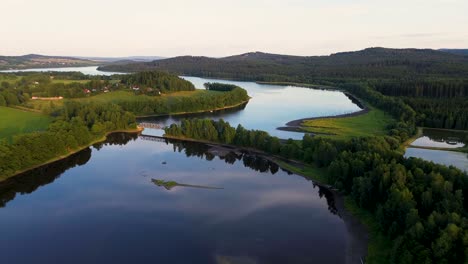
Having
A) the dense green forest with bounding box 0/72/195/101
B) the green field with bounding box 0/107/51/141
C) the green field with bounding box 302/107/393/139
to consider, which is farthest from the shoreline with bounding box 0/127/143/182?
the dense green forest with bounding box 0/72/195/101

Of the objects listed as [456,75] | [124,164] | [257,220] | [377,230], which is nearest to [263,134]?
[124,164]

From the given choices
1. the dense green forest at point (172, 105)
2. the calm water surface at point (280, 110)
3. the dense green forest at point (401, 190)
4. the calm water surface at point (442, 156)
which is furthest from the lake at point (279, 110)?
the dense green forest at point (401, 190)

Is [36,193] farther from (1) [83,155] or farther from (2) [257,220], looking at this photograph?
(2) [257,220]

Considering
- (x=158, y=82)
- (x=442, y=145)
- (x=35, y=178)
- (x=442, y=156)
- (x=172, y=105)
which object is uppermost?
(x=158, y=82)

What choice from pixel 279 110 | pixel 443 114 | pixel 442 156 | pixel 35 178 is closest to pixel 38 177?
pixel 35 178

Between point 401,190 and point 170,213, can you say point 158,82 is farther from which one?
point 401,190
